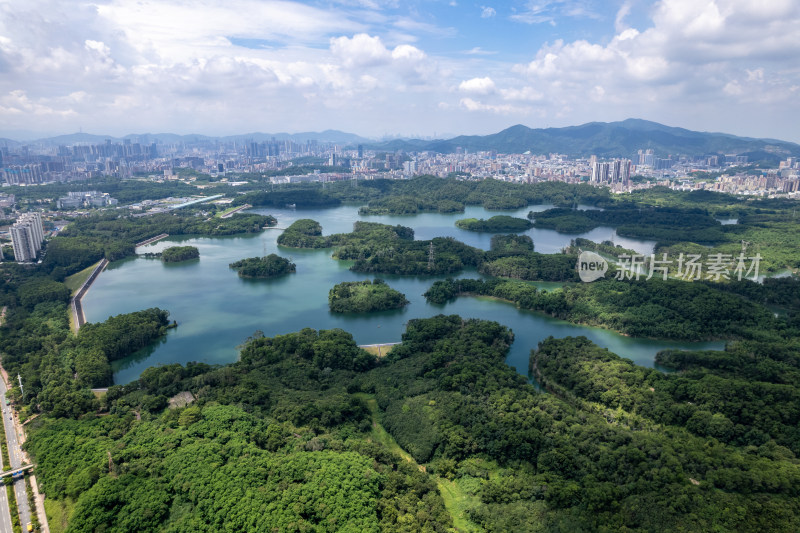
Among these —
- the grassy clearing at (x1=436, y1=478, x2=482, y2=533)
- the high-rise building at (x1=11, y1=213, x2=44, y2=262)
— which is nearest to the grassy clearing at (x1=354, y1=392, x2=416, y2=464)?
the grassy clearing at (x1=436, y1=478, x2=482, y2=533)

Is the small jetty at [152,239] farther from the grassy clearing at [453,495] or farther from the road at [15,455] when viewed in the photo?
the grassy clearing at [453,495]

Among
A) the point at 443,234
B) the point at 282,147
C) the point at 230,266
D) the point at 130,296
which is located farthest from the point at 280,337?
the point at 282,147

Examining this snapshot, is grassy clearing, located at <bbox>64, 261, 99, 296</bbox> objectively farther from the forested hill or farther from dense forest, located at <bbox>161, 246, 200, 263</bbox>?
the forested hill

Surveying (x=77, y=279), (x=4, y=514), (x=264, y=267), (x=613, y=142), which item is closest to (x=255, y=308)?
(x=264, y=267)

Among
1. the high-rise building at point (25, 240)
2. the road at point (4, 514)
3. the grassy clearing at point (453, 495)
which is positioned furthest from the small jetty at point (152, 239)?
the grassy clearing at point (453, 495)

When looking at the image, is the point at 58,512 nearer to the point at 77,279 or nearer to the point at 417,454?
the point at 417,454

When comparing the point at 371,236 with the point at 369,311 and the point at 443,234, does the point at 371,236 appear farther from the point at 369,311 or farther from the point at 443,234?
the point at 369,311
